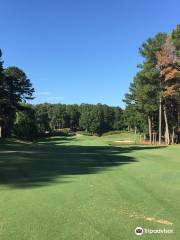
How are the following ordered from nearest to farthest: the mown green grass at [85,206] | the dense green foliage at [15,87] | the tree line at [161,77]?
the mown green grass at [85,206], the tree line at [161,77], the dense green foliage at [15,87]

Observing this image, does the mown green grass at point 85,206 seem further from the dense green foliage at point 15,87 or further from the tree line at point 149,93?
the dense green foliage at point 15,87

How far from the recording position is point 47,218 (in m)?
9.20

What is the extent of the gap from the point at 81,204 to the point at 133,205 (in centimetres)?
123

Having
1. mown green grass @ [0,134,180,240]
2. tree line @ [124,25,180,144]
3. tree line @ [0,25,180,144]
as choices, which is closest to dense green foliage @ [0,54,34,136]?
tree line @ [0,25,180,144]

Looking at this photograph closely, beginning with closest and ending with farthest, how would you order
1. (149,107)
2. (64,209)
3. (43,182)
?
(64,209), (43,182), (149,107)

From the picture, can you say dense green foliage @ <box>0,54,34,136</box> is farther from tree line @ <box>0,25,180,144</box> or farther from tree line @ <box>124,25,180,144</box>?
tree line @ <box>124,25,180,144</box>

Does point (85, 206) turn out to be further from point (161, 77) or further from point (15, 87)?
point (15, 87)

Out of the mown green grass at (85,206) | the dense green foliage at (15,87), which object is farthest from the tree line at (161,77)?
the mown green grass at (85,206)

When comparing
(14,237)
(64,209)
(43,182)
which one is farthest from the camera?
(43,182)

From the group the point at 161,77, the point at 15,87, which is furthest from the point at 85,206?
the point at 15,87

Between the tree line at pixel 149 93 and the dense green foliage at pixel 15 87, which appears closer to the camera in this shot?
the tree line at pixel 149 93

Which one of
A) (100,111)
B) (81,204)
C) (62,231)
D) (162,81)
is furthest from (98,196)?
(100,111)

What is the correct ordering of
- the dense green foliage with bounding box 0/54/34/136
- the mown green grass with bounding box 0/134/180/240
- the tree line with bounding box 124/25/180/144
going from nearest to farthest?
the mown green grass with bounding box 0/134/180/240
the tree line with bounding box 124/25/180/144
the dense green foliage with bounding box 0/54/34/136

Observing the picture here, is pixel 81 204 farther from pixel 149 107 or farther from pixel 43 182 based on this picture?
pixel 149 107
